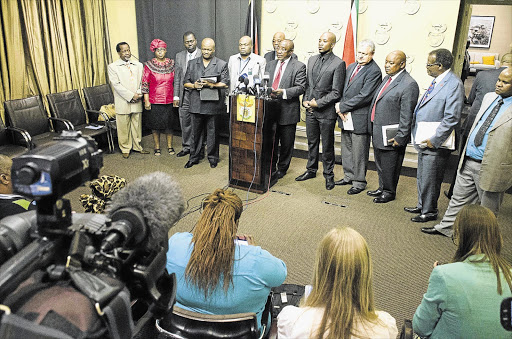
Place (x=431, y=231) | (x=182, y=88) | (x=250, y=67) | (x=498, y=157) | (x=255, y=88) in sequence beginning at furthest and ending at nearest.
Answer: (x=182, y=88) → (x=250, y=67) → (x=255, y=88) → (x=431, y=231) → (x=498, y=157)

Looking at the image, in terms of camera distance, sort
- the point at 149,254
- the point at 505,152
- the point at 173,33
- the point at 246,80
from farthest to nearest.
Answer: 1. the point at 173,33
2. the point at 246,80
3. the point at 505,152
4. the point at 149,254

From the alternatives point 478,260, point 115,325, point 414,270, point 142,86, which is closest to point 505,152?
point 414,270

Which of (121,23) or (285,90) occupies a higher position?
(121,23)

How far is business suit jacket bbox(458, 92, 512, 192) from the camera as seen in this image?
283 centimetres

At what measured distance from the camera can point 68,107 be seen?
203 inches

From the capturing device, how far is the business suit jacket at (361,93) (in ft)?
13.5

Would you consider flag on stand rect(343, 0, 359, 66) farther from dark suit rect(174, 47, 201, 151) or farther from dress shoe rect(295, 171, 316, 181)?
dark suit rect(174, 47, 201, 151)

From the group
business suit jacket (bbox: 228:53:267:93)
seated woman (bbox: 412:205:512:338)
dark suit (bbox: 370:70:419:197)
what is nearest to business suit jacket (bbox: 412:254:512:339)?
seated woman (bbox: 412:205:512:338)

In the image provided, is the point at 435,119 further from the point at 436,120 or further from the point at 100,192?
the point at 100,192

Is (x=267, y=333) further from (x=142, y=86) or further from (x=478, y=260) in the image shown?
(x=142, y=86)

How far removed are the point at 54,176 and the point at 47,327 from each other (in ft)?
0.92

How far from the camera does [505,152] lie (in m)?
2.86

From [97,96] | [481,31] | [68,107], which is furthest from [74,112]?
[481,31]

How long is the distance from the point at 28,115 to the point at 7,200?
9.97 feet
